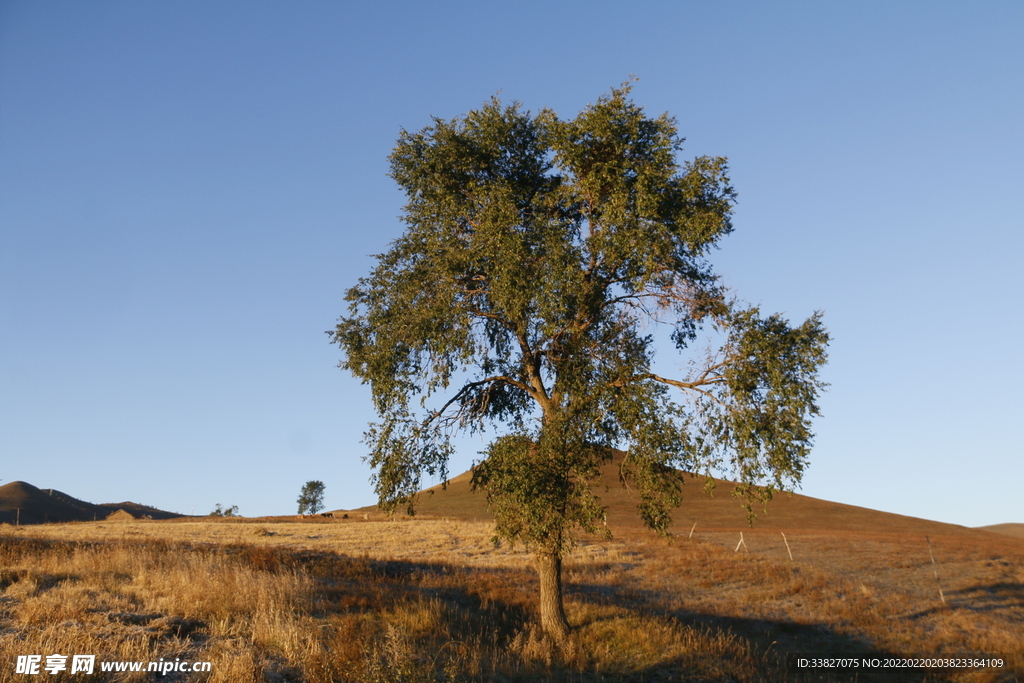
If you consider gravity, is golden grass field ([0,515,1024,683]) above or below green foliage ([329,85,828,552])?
below

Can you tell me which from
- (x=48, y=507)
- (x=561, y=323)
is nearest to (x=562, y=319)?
(x=561, y=323)

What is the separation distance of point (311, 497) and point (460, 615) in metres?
150

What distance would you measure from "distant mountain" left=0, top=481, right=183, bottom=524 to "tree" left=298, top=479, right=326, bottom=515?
98.8 ft

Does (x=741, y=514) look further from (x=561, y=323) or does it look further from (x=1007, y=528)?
(x=1007, y=528)

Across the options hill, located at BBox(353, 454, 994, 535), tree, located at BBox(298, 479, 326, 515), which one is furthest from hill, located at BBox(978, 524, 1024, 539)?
tree, located at BBox(298, 479, 326, 515)

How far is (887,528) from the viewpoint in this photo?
276ft

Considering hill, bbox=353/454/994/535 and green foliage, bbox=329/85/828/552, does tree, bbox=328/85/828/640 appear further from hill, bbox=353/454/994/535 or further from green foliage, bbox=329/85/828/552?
hill, bbox=353/454/994/535

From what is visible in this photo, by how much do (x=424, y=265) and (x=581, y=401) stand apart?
6010 millimetres

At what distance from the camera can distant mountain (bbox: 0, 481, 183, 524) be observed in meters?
104

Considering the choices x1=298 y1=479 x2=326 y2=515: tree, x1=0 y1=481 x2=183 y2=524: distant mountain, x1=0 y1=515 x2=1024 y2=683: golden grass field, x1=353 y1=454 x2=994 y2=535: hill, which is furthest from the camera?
x1=298 y1=479 x2=326 y2=515: tree

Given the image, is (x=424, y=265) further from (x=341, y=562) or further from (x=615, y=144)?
(x=341, y=562)

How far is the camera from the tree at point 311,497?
508ft

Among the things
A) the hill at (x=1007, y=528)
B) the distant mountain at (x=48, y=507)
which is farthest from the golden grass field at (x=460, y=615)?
the hill at (x=1007, y=528)

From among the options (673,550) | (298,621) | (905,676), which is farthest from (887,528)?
(298,621)
